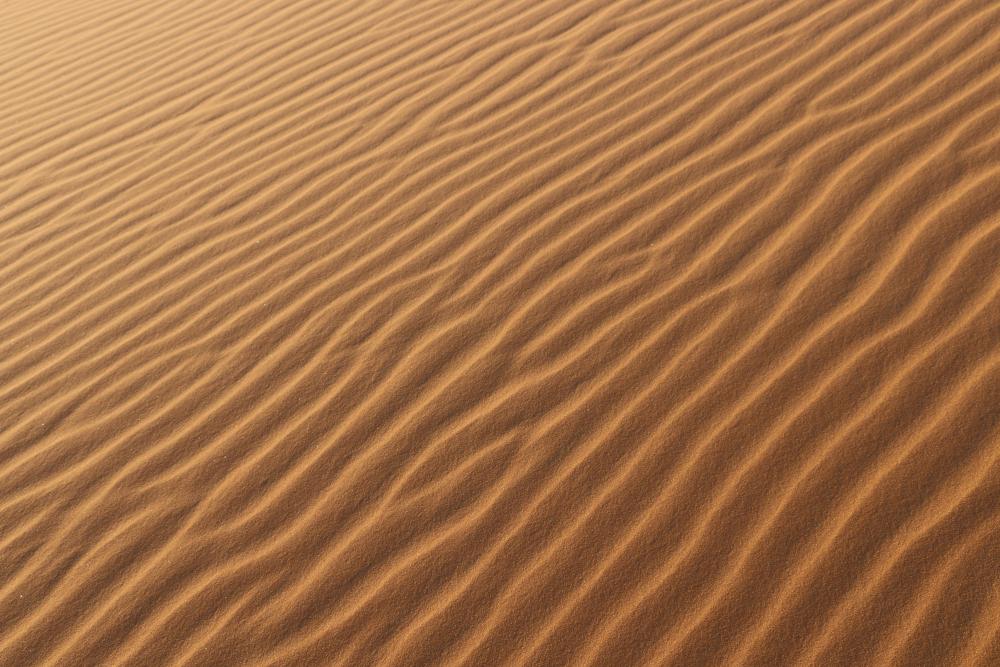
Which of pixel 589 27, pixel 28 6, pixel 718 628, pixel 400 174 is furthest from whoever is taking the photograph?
pixel 28 6

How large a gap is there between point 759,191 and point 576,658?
1662mm

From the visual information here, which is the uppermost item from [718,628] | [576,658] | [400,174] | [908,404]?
[400,174]

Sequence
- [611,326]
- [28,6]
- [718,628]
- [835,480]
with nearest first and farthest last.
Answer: [718,628]
[835,480]
[611,326]
[28,6]

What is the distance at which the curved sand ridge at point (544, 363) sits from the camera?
2.31m

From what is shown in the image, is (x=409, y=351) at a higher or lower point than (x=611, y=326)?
lower

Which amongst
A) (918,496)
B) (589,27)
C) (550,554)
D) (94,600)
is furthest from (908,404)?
(589,27)

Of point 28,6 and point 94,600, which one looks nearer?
point 94,600

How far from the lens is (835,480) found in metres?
2.38

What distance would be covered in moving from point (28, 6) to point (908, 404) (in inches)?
260

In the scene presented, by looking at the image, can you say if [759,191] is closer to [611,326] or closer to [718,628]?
[611,326]

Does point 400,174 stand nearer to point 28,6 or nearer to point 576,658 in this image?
point 576,658

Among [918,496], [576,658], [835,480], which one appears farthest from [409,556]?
[918,496]

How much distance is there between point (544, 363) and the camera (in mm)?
2896

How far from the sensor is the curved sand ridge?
231 cm
